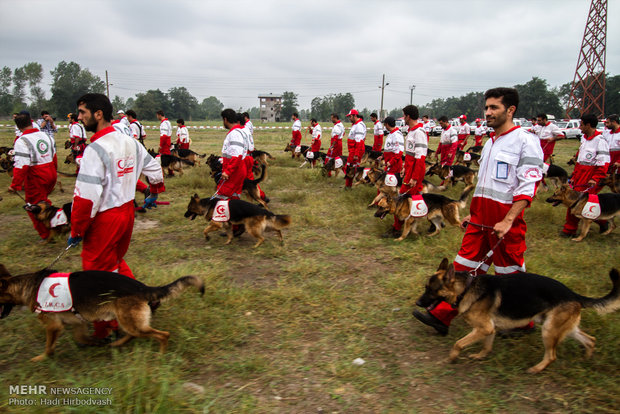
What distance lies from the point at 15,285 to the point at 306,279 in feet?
10.8

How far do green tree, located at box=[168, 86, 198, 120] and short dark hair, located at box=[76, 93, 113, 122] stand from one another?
83.8 m

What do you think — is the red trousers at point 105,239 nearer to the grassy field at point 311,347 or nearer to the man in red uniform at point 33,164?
the grassy field at point 311,347

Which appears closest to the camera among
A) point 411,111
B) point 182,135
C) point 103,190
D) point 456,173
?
point 103,190

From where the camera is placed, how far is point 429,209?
695 centimetres

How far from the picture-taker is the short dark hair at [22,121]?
5971 millimetres

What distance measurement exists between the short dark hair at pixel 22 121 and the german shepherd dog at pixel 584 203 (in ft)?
33.3

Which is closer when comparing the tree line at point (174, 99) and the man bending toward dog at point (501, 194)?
the man bending toward dog at point (501, 194)

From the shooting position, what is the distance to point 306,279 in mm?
5164

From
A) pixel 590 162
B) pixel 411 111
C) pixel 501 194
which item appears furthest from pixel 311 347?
pixel 590 162

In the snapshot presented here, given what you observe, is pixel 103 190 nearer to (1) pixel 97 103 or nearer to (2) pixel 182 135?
(1) pixel 97 103

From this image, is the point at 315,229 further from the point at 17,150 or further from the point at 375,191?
the point at 17,150

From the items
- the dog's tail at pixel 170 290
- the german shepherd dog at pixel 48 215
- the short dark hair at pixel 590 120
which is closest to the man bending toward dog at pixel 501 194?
the dog's tail at pixel 170 290

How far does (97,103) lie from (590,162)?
27.5ft

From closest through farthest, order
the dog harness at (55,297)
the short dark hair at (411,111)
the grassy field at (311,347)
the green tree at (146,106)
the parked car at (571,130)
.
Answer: the grassy field at (311,347) < the dog harness at (55,297) < the short dark hair at (411,111) < the parked car at (571,130) < the green tree at (146,106)
